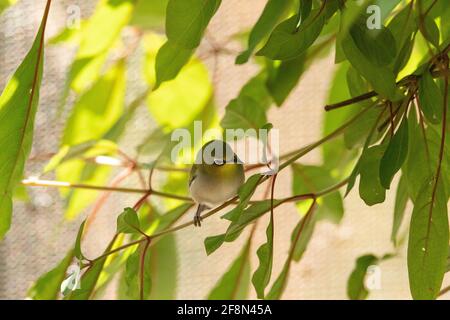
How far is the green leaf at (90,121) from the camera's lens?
17.8 inches

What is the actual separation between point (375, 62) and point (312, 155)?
0.46 meters

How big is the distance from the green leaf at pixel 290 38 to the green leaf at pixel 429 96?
43 millimetres

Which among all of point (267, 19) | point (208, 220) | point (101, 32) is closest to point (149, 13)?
point (101, 32)

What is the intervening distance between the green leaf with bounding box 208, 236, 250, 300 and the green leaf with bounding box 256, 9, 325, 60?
0.20 meters

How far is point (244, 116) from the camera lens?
37 centimetres

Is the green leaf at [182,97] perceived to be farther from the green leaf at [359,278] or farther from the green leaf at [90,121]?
the green leaf at [359,278]

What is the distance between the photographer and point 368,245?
71 centimetres

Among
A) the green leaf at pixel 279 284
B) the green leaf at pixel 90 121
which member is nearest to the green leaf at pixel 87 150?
the green leaf at pixel 90 121

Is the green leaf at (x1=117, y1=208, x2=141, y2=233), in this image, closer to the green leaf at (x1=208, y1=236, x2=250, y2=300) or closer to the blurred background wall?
the green leaf at (x1=208, y1=236, x2=250, y2=300)

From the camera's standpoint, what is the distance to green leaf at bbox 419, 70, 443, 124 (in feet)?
0.87

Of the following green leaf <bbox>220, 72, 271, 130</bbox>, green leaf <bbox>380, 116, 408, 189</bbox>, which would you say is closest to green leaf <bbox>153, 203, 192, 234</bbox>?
green leaf <bbox>220, 72, 271, 130</bbox>

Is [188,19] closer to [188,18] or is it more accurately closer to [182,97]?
[188,18]
